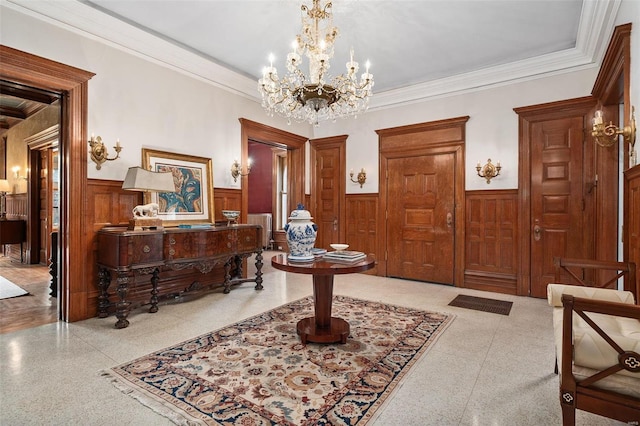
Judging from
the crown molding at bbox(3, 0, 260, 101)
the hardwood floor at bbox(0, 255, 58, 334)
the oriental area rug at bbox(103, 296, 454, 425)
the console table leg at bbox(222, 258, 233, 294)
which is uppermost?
the crown molding at bbox(3, 0, 260, 101)

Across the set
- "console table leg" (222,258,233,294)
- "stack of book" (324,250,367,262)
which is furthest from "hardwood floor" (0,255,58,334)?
"stack of book" (324,250,367,262)

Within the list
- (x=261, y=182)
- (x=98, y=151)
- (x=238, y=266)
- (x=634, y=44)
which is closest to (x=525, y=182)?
(x=634, y=44)

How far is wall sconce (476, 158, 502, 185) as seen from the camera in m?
4.65

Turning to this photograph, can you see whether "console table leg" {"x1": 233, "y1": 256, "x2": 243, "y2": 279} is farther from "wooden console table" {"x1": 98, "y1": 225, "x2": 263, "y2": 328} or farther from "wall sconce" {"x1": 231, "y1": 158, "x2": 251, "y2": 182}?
"wall sconce" {"x1": 231, "y1": 158, "x2": 251, "y2": 182}

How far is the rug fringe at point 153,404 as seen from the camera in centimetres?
174

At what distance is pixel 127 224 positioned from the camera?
147 inches

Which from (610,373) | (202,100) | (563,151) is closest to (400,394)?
(610,373)

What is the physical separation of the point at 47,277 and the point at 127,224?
292 cm

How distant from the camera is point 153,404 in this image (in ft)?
6.20

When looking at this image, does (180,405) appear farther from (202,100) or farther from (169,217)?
(202,100)

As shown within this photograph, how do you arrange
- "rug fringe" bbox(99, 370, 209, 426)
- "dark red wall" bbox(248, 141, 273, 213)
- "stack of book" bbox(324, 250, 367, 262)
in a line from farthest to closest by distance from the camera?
"dark red wall" bbox(248, 141, 273, 213)
"stack of book" bbox(324, 250, 367, 262)
"rug fringe" bbox(99, 370, 209, 426)

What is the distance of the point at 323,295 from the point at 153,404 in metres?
1.43

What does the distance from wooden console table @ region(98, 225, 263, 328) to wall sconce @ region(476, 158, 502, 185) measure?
11.4ft

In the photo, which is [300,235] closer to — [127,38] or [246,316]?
[246,316]
